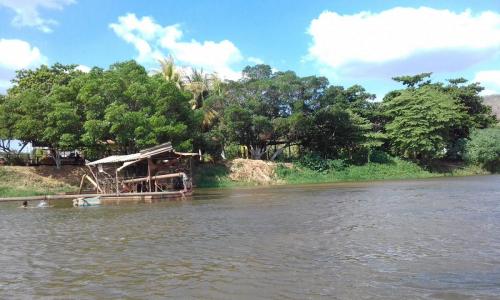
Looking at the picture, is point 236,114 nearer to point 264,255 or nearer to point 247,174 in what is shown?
point 247,174

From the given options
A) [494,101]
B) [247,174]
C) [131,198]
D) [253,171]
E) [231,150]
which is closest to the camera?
[131,198]

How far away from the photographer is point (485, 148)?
4631 centimetres

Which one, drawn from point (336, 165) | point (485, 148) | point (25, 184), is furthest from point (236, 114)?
point (485, 148)

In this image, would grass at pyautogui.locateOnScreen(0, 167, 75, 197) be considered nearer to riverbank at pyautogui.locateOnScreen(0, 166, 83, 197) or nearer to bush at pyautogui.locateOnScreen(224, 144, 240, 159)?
riverbank at pyautogui.locateOnScreen(0, 166, 83, 197)

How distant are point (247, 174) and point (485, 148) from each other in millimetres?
23579

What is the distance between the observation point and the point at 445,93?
4928 cm

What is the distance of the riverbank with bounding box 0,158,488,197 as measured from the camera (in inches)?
1367

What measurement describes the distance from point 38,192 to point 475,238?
29.2 metres

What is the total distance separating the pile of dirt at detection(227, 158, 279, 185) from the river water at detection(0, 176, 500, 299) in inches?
860

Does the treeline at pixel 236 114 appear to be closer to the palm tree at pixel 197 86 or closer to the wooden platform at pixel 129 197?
the palm tree at pixel 197 86

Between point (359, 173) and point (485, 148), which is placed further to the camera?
point (485, 148)

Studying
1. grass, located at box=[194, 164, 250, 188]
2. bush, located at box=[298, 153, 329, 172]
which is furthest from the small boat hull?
bush, located at box=[298, 153, 329, 172]

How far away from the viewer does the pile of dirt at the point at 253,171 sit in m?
40.4

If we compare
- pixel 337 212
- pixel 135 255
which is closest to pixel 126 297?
pixel 135 255
